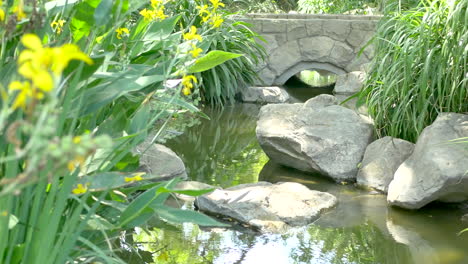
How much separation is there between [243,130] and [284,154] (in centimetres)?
183

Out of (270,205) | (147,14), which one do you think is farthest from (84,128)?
(270,205)

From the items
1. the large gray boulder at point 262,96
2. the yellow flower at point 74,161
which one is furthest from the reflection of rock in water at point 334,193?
the large gray boulder at point 262,96

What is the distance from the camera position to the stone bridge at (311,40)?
10172mm

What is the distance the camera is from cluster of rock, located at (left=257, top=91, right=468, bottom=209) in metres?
4.39

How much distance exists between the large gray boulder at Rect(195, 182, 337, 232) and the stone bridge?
580 cm

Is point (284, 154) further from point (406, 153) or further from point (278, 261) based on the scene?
point (278, 261)

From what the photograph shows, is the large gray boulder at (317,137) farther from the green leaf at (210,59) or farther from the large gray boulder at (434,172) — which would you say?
the green leaf at (210,59)

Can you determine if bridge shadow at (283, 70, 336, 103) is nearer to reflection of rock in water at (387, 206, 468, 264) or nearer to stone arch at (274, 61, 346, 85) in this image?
stone arch at (274, 61, 346, 85)

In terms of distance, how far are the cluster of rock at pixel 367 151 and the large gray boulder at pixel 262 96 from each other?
3.03m

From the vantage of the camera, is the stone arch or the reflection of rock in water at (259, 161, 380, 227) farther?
the stone arch

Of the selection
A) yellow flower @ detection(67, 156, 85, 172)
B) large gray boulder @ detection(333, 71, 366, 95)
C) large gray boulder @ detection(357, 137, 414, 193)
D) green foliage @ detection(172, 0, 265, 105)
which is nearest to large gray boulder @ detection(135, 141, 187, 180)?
large gray boulder @ detection(357, 137, 414, 193)

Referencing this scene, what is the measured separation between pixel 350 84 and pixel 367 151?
4448mm

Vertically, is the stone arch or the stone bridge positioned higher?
the stone bridge

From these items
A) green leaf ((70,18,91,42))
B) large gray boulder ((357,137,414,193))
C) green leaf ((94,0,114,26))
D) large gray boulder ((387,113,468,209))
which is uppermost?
green leaf ((94,0,114,26))
